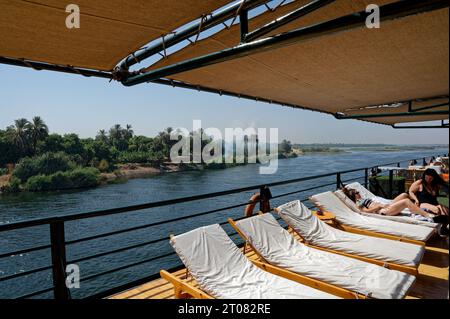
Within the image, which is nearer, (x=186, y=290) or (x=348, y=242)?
(x=186, y=290)

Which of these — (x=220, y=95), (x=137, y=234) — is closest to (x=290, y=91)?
(x=220, y=95)

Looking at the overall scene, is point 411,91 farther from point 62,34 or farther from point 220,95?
point 62,34

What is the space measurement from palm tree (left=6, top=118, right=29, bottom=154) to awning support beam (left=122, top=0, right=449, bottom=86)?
56557 mm

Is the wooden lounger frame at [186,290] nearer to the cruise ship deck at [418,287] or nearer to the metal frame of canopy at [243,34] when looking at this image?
the cruise ship deck at [418,287]

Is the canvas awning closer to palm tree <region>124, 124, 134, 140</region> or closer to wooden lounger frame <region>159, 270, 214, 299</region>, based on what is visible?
A: wooden lounger frame <region>159, 270, 214, 299</region>

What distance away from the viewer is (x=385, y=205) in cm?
486

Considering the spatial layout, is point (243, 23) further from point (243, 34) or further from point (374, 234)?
point (374, 234)

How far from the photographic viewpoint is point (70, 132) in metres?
55.0

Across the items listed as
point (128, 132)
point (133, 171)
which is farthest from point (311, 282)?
point (128, 132)

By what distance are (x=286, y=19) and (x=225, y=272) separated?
2.14 metres

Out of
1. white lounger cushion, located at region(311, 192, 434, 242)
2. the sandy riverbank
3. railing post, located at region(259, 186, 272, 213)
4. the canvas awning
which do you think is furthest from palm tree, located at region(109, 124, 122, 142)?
the canvas awning

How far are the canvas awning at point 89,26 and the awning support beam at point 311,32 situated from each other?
0.29 m

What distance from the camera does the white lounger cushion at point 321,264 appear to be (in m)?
2.30
